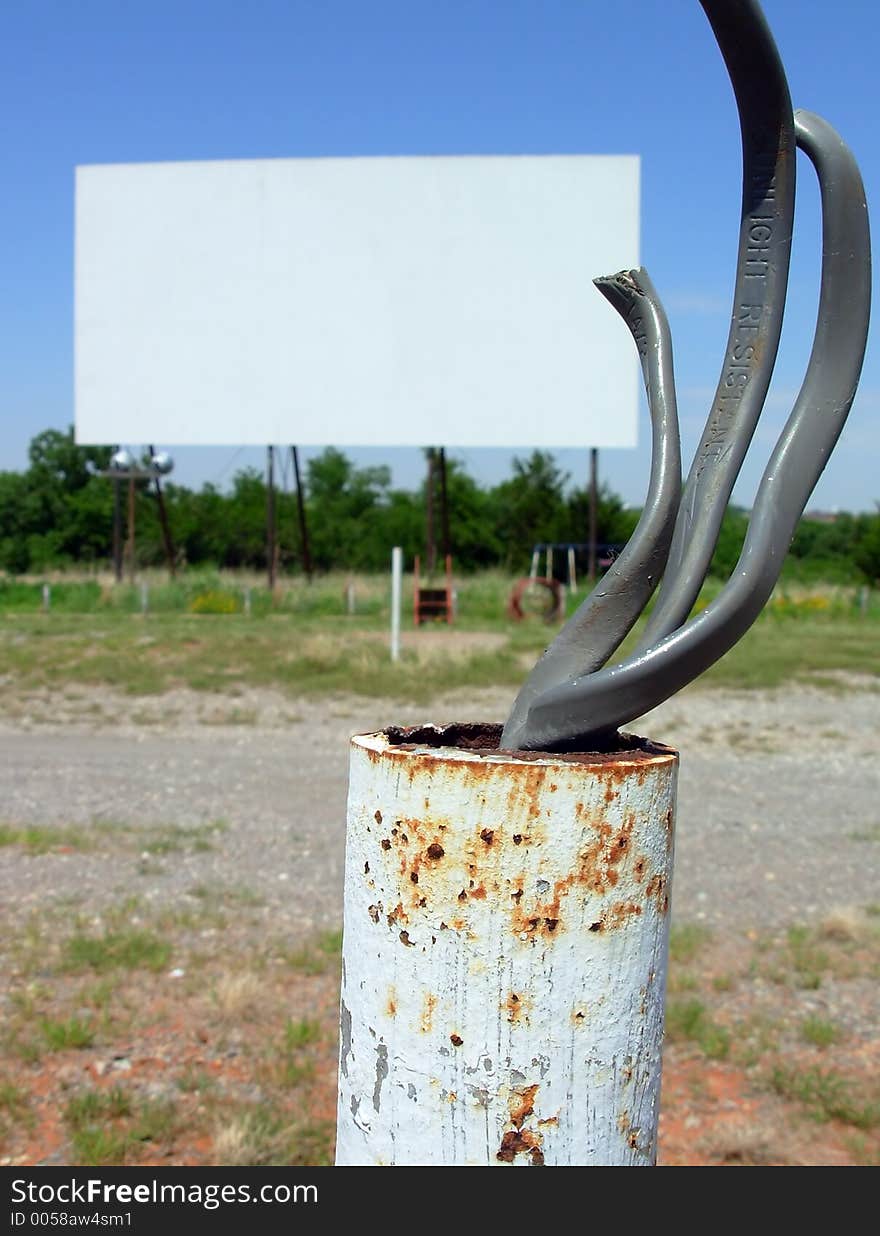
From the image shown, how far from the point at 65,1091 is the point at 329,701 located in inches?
282

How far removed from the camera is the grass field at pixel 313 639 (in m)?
11.5

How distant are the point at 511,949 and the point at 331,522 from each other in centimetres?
3878

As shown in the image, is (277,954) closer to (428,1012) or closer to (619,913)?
(428,1012)

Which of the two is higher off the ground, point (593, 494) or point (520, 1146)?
point (593, 494)

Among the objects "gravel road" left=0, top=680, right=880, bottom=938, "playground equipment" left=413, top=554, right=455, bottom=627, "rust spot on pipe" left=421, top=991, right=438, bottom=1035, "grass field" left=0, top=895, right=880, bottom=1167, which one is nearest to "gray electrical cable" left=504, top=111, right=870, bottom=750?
"rust spot on pipe" left=421, top=991, right=438, bottom=1035

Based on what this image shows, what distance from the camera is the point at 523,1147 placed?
1.48 m

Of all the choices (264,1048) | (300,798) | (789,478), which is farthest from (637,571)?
(300,798)

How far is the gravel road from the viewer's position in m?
5.02

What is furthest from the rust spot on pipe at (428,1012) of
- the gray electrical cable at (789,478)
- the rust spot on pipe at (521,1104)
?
the gray electrical cable at (789,478)

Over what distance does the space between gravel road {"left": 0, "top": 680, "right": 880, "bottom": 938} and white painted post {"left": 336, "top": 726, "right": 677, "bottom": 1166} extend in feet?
10.1

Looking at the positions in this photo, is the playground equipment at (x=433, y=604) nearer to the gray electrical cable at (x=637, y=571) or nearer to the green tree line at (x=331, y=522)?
the green tree line at (x=331, y=522)

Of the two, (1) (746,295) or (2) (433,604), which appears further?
(2) (433,604)

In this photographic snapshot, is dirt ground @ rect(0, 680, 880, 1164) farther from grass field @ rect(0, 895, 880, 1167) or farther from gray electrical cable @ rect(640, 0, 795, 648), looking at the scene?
gray electrical cable @ rect(640, 0, 795, 648)

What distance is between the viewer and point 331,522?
3984cm
